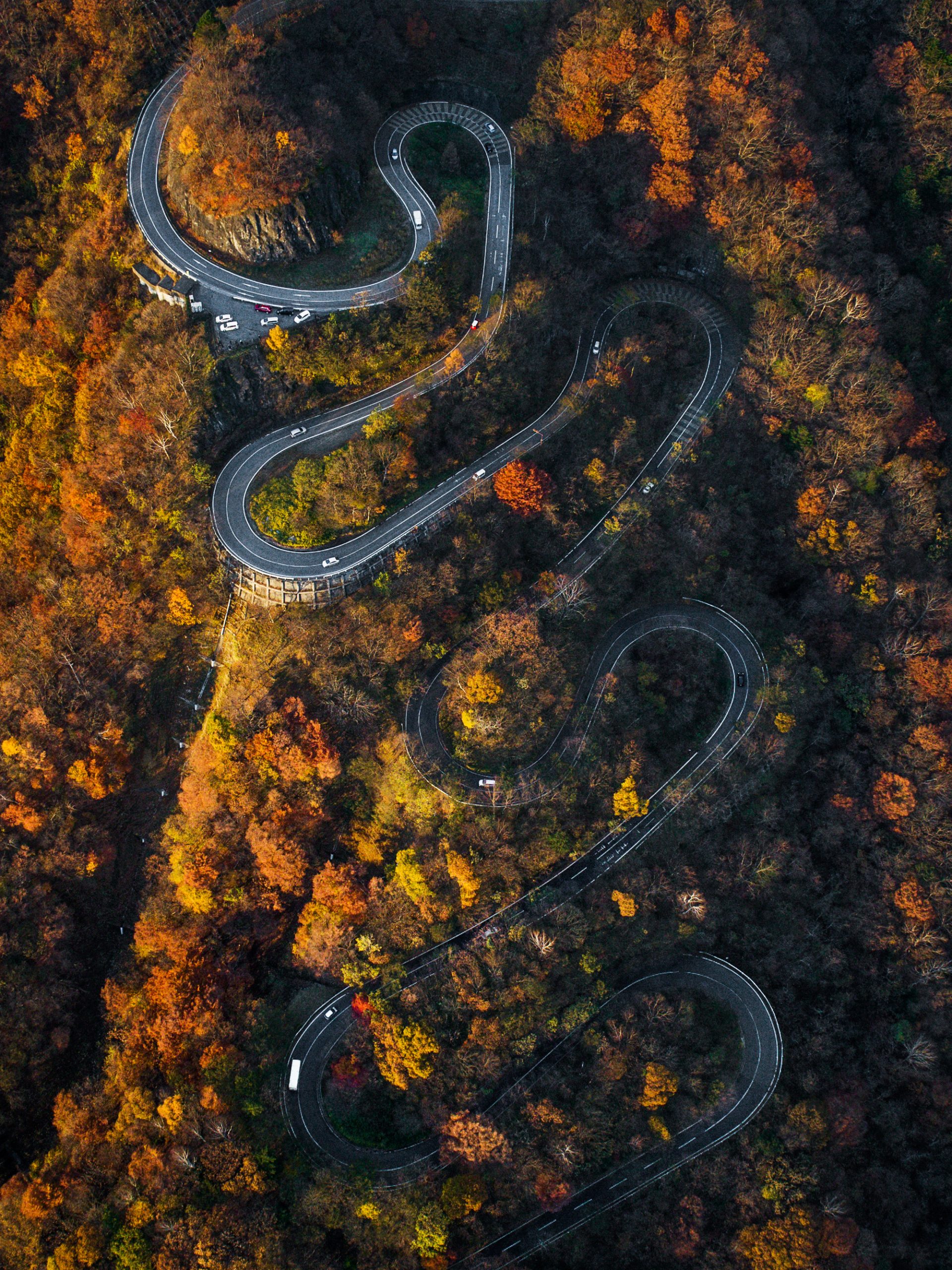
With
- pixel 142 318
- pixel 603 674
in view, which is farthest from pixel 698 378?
pixel 142 318

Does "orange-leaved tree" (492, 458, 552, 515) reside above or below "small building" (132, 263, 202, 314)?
below

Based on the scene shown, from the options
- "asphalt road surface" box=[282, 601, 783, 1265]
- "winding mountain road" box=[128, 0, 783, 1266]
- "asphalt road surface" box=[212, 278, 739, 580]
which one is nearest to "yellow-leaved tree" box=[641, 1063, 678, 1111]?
"asphalt road surface" box=[282, 601, 783, 1265]

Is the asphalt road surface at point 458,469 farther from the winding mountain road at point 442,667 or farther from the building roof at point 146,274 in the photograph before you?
the building roof at point 146,274

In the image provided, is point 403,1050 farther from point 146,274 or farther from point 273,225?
point 273,225

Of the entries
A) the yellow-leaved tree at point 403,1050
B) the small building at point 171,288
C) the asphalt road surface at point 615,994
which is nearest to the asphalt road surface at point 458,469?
the small building at point 171,288

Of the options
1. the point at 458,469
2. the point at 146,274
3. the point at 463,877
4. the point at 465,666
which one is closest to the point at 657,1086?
the point at 463,877

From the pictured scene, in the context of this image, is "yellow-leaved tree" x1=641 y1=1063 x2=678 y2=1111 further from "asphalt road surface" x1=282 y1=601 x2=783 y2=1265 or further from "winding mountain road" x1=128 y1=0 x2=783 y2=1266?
"winding mountain road" x1=128 y1=0 x2=783 y2=1266
